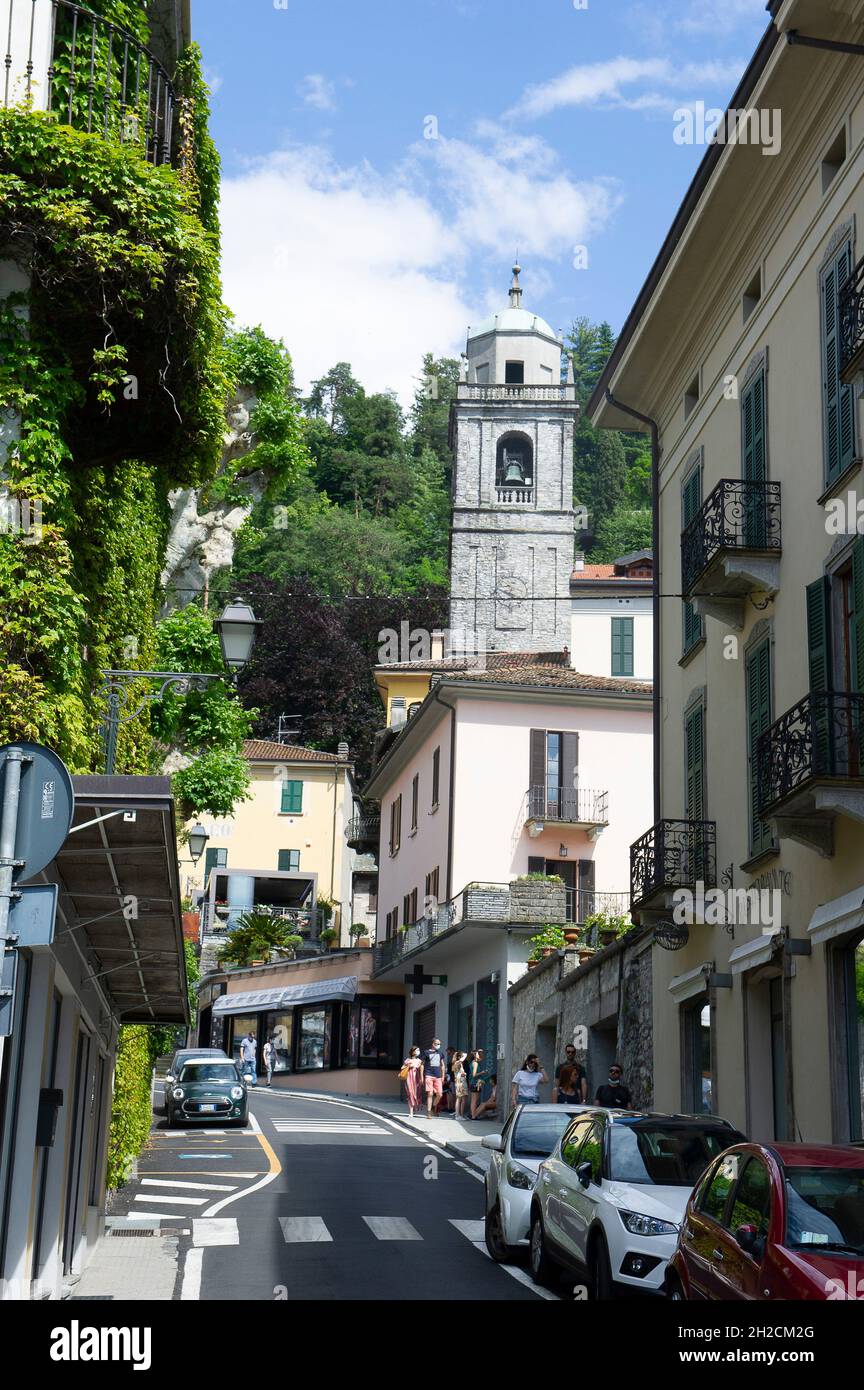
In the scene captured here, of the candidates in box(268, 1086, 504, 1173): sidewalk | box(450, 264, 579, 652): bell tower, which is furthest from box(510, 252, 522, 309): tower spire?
box(268, 1086, 504, 1173): sidewalk

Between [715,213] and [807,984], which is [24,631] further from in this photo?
[715,213]

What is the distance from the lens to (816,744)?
1521 centimetres

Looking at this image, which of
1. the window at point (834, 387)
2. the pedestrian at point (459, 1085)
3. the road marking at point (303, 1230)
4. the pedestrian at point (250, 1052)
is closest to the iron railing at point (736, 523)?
the window at point (834, 387)

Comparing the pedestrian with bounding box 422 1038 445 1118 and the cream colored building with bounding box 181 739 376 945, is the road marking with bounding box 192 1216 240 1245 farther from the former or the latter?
the cream colored building with bounding box 181 739 376 945

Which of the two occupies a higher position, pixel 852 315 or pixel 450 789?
pixel 450 789

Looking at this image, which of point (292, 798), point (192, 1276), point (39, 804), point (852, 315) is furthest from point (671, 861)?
point (292, 798)

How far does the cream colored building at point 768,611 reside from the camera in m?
16.0

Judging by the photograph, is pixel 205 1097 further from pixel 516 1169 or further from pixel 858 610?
pixel 858 610

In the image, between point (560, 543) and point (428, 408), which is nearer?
point (560, 543)

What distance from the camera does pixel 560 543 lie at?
206 feet

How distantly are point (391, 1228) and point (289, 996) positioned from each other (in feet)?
114

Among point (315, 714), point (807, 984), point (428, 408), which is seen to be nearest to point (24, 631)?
point (807, 984)

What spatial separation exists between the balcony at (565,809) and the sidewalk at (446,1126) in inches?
327

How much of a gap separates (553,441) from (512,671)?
21.3 metres
